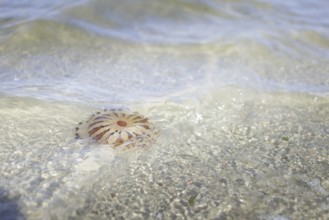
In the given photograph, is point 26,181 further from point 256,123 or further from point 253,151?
point 256,123

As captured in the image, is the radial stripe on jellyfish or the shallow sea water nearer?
the shallow sea water

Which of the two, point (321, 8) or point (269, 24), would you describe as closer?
point (269, 24)

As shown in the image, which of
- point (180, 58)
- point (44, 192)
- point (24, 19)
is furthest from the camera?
point (24, 19)

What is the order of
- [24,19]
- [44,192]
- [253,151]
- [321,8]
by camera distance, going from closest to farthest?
[44,192] < [253,151] < [24,19] < [321,8]

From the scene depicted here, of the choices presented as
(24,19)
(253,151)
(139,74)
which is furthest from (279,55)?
(24,19)

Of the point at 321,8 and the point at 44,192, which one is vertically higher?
the point at 321,8
